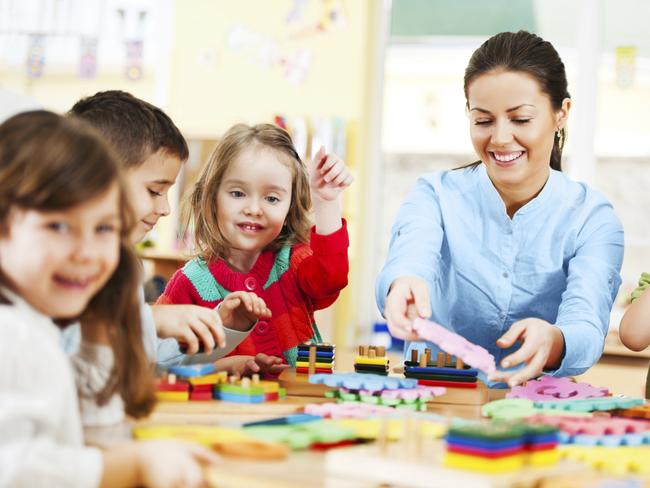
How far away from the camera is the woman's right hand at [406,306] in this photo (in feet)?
4.39

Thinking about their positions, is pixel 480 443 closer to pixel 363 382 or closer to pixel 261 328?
pixel 363 382

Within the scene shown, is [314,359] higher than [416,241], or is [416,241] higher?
[416,241]

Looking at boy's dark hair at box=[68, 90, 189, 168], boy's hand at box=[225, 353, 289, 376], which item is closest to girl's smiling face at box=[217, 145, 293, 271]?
boy's dark hair at box=[68, 90, 189, 168]

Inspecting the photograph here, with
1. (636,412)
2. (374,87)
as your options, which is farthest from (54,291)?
(374,87)

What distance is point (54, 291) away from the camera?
0.94 meters

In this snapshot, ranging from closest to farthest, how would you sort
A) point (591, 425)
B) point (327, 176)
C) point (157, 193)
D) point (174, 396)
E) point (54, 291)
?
point (54, 291) < point (591, 425) < point (174, 396) < point (157, 193) < point (327, 176)

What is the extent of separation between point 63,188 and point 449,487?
478mm

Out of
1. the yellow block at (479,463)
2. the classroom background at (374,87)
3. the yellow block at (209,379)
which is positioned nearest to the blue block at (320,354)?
the yellow block at (209,379)

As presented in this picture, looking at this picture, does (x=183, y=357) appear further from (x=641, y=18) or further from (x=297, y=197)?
(x=641, y=18)

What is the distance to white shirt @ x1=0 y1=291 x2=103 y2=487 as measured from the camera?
811 millimetres

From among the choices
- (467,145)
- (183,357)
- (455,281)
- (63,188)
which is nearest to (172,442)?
(63,188)

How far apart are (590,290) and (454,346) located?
1.35 ft

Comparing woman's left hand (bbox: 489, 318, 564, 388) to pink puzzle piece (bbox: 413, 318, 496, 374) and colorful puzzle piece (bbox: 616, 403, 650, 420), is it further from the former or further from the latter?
colorful puzzle piece (bbox: 616, 403, 650, 420)

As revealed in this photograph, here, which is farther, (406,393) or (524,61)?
(524,61)
